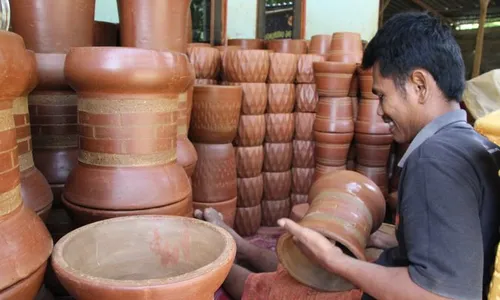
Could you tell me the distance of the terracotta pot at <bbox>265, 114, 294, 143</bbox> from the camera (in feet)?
11.8

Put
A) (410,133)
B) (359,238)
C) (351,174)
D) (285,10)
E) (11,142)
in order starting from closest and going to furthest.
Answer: (11,142), (410,133), (359,238), (351,174), (285,10)

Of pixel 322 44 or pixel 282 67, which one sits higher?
pixel 322 44

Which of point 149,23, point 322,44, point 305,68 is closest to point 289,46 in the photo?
point 322,44

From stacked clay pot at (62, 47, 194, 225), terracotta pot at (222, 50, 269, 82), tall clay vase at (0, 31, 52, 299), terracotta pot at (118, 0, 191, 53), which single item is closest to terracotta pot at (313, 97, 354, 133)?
terracotta pot at (222, 50, 269, 82)

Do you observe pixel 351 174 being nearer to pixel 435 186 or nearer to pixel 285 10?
pixel 435 186

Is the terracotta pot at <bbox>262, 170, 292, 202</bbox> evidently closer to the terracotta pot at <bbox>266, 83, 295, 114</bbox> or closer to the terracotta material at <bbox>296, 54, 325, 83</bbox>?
the terracotta pot at <bbox>266, 83, 295, 114</bbox>

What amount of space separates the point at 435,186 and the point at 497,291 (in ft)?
0.83

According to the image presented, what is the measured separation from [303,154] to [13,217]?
285 cm

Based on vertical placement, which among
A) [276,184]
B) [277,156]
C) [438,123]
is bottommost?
[276,184]

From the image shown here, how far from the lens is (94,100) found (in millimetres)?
1537

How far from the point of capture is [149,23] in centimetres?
177

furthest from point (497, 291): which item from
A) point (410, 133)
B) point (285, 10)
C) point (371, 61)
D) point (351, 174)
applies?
point (285, 10)

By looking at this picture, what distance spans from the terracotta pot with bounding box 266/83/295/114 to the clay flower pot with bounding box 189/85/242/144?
72 centimetres

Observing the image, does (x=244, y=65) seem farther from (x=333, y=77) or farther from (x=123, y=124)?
(x=123, y=124)
